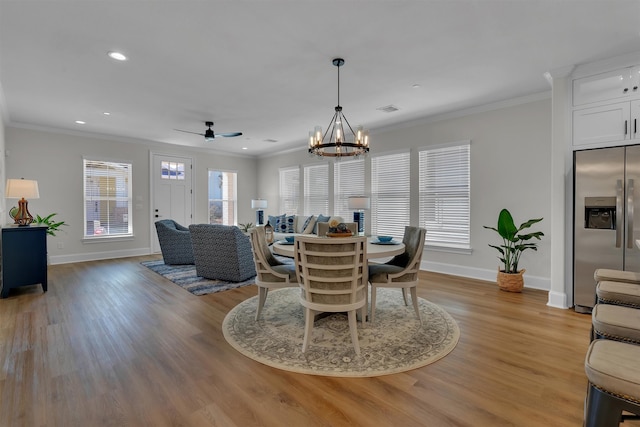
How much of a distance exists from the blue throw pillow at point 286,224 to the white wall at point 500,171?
10.0ft

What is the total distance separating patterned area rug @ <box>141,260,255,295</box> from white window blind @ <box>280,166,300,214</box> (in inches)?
126

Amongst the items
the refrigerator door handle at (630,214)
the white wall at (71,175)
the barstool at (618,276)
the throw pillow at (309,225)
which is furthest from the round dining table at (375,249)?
the white wall at (71,175)

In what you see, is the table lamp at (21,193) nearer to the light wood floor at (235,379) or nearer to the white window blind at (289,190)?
the light wood floor at (235,379)

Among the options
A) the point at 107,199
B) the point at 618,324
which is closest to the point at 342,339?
the point at 618,324

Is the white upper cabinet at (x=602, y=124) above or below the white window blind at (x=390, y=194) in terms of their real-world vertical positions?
above

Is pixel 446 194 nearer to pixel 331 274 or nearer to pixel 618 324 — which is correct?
pixel 331 274

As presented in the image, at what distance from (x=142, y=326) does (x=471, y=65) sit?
430 centimetres

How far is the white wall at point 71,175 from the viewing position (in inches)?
231

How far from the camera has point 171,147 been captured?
25.1 ft

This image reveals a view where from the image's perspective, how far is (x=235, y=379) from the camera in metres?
2.17

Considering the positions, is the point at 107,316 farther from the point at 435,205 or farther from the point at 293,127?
the point at 435,205

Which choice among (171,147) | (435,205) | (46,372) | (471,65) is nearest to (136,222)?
(171,147)

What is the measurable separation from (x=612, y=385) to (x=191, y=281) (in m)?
4.77

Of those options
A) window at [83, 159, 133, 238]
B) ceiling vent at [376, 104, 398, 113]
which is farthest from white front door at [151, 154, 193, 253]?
ceiling vent at [376, 104, 398, 113]
